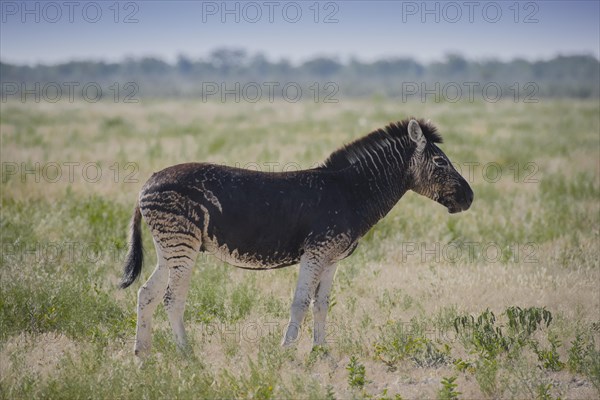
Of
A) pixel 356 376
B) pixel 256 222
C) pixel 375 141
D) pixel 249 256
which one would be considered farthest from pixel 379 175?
pixel 356 376

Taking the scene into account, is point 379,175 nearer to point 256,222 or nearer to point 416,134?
point 416,134

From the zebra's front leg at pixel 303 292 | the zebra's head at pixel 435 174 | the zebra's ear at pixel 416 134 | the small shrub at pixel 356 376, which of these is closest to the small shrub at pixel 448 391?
the small shrub at pixel 356 376

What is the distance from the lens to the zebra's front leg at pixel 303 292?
7176mm

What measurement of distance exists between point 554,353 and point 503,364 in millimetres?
612

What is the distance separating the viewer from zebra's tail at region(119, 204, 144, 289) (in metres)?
7.35

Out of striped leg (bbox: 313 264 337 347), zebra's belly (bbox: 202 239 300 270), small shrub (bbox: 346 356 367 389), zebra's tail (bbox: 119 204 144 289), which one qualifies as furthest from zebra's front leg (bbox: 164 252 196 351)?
small shrub (bbox: 346 356 367 389)

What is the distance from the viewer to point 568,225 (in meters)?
13.2

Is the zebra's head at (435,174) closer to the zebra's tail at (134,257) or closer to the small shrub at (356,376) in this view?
the small shrub at (356,376)

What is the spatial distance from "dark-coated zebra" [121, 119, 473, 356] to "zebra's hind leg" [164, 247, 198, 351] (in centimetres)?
1

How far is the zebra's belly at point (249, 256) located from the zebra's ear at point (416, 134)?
196 cm

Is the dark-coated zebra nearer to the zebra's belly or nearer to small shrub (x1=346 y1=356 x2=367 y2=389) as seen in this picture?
the zebra's belly

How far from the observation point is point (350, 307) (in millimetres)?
9016

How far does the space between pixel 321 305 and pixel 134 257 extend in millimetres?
2227

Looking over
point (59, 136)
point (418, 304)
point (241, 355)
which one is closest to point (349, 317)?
point (418, 304)
